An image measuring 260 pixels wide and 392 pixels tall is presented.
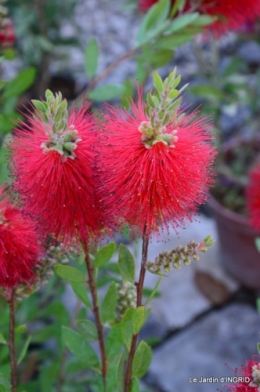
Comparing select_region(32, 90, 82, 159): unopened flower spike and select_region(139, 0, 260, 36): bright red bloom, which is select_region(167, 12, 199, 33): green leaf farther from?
select_region(32, 90, 82, 159): unopened flower spike

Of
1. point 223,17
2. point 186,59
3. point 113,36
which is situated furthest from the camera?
point 113,36

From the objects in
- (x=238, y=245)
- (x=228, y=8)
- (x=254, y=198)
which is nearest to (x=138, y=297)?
(x=228, y=8)

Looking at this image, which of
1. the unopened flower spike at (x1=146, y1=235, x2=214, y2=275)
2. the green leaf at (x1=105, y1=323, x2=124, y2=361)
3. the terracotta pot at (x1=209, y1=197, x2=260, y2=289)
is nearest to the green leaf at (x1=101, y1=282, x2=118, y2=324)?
the green leaf at (x1=105, y1=323, x2=124, y2=361)

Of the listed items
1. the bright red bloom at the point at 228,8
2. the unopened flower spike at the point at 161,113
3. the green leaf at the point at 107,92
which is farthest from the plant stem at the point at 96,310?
the bright red bloom at the point at 228,8

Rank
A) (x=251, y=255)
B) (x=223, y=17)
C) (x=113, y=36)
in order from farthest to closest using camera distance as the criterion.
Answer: (x=113, y=36) < (x=251, y=255) < (x=223, y=17)

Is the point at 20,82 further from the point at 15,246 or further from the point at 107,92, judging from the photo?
the point at 15,246

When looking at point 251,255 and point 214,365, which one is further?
point 251,255

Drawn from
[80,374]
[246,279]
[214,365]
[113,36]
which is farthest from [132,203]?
[113,36]

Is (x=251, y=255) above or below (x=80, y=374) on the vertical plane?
above

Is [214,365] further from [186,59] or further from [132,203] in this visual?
[186,59]
